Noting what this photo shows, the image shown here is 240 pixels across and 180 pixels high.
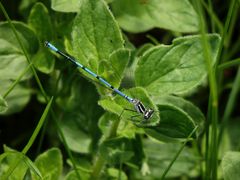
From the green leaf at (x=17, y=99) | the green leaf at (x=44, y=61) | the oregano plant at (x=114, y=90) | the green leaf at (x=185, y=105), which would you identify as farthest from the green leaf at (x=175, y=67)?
the green leaf at (x=17, y=99)

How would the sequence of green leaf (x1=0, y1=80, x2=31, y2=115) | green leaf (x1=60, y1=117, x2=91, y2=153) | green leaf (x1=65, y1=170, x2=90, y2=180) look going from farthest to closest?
green leaf (x1=0, y1=80, x2=31, y2=115), green leaf (x1=60, y1=117, x2=91, y2=153), green leaf (x1=65, y1=170, x2=90, y2=180)

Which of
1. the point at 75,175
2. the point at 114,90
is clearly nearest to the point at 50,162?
the point at 75,175

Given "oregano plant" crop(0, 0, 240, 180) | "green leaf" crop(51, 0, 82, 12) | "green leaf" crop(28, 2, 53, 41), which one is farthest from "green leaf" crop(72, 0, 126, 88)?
"green leaf" crop(28, 2, 53, 41)

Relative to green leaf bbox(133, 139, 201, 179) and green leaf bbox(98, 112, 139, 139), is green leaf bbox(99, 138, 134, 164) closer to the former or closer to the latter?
green leaf bbox(98, 112, 139, 139)

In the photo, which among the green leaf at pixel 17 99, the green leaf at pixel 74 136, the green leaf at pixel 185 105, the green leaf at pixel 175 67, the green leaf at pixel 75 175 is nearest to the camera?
the green leaf at pixel 175 67

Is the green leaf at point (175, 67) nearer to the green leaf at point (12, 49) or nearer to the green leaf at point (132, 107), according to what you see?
the green leaf at point (132, 107)

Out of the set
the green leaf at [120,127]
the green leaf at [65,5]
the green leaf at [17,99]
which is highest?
the green leaf at [65,5]

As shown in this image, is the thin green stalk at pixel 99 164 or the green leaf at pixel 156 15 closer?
the thin green stalk at pixel 99 164
